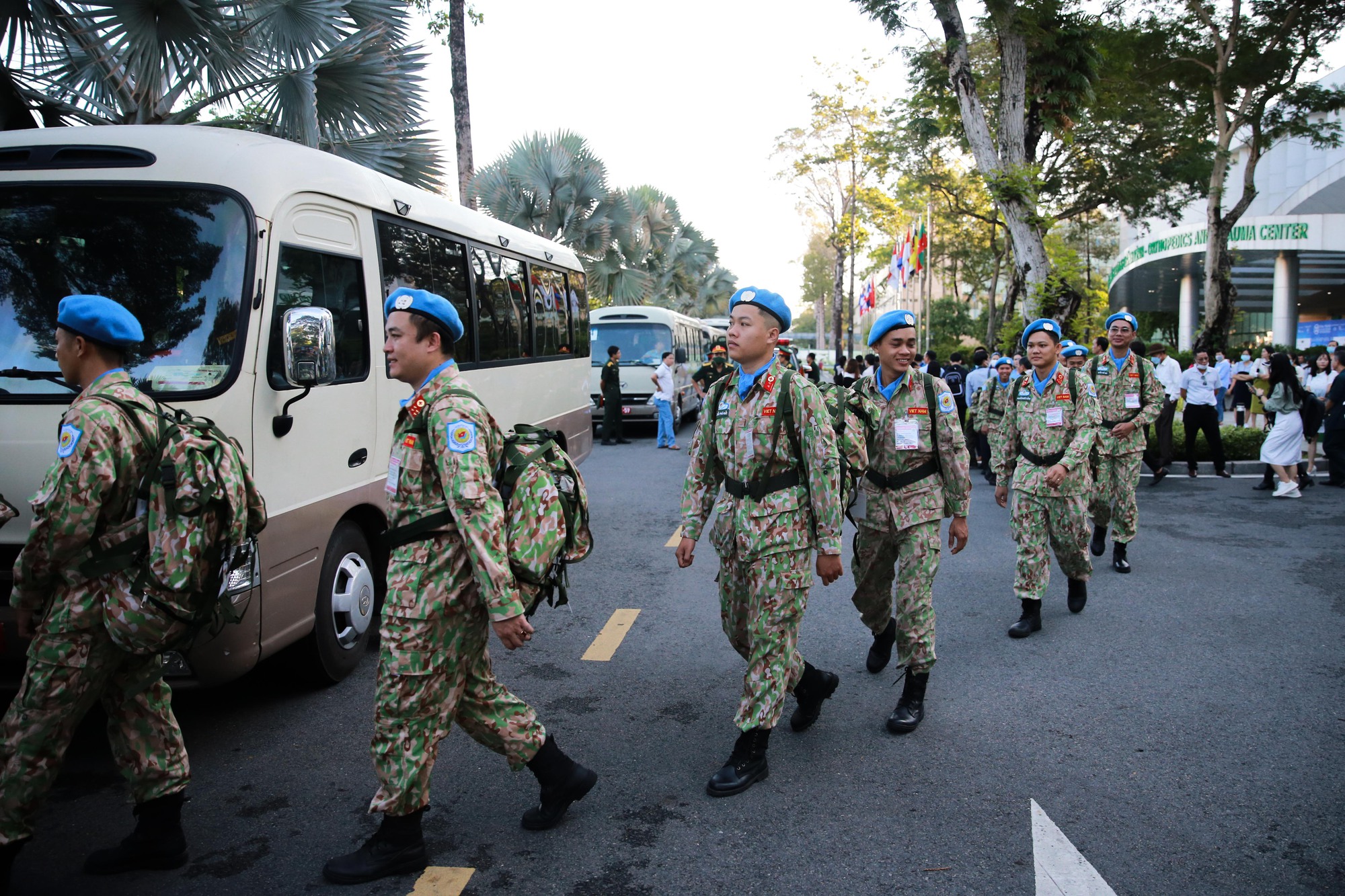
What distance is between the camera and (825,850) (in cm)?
325

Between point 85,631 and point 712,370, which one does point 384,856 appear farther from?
point 712,370

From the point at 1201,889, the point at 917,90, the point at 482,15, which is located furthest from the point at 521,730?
the point at 917,90

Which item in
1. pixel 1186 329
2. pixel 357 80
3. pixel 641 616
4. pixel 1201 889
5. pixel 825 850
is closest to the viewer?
pixel 1201 889

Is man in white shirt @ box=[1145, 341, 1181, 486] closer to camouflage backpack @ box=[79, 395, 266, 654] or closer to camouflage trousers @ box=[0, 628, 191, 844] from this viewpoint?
camouflage backpack @ box=[79, 395, 266, 654]

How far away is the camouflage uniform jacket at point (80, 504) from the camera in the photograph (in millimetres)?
2816

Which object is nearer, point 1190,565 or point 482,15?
point 1190,565

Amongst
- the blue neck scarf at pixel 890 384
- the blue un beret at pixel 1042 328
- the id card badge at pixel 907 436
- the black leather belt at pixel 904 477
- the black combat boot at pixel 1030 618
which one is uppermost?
the blue un beret at pixel 1042 328

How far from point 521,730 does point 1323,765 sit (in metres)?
3.26

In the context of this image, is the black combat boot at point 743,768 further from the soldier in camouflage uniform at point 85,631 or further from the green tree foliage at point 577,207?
the green tree foliage at point 577,207

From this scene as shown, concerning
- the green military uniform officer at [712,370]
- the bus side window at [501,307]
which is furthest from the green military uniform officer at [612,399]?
the bus side window at [501,307]

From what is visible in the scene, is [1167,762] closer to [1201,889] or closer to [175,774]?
[1201,889]

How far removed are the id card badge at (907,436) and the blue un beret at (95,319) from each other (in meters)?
3.24

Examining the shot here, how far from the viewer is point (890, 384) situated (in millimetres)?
4699

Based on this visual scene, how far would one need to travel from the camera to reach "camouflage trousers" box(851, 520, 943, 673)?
4.36 metres
